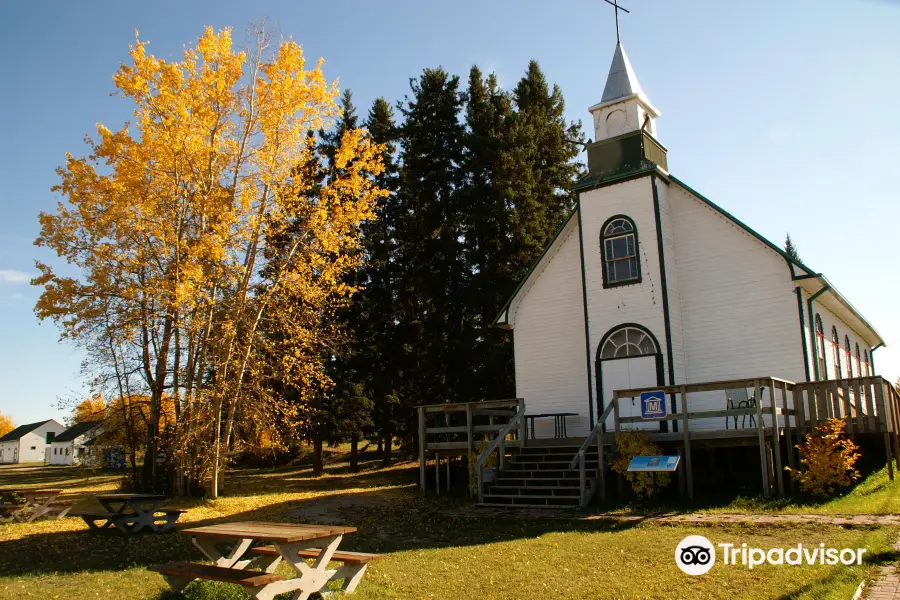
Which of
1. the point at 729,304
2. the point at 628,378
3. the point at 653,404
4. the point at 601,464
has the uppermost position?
the point at 729,304

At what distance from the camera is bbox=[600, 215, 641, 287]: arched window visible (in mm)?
17406

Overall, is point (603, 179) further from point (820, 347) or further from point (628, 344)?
point (820, 347)

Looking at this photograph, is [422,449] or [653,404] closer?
[653,404]

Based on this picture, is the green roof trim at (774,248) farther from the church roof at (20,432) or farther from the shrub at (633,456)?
the church roof at (20,432)

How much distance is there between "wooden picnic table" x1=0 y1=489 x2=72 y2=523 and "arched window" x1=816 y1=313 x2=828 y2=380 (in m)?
17.6

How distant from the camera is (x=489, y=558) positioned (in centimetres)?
925

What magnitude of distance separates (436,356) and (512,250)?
5.03 metres

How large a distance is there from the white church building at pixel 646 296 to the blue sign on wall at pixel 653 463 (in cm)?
316

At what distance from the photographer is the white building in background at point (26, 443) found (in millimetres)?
96144

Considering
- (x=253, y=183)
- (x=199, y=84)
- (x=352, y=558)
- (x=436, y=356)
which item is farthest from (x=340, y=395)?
(x=352, y=558)

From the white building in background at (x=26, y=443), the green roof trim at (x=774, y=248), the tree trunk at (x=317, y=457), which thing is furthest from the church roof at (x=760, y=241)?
the white building in background at (x=26, y=443)

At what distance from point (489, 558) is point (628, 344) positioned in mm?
9122

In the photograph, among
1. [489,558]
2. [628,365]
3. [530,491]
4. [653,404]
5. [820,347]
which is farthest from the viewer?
[820,347]

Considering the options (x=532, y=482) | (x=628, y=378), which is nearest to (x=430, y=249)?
(x=628, y=378)
